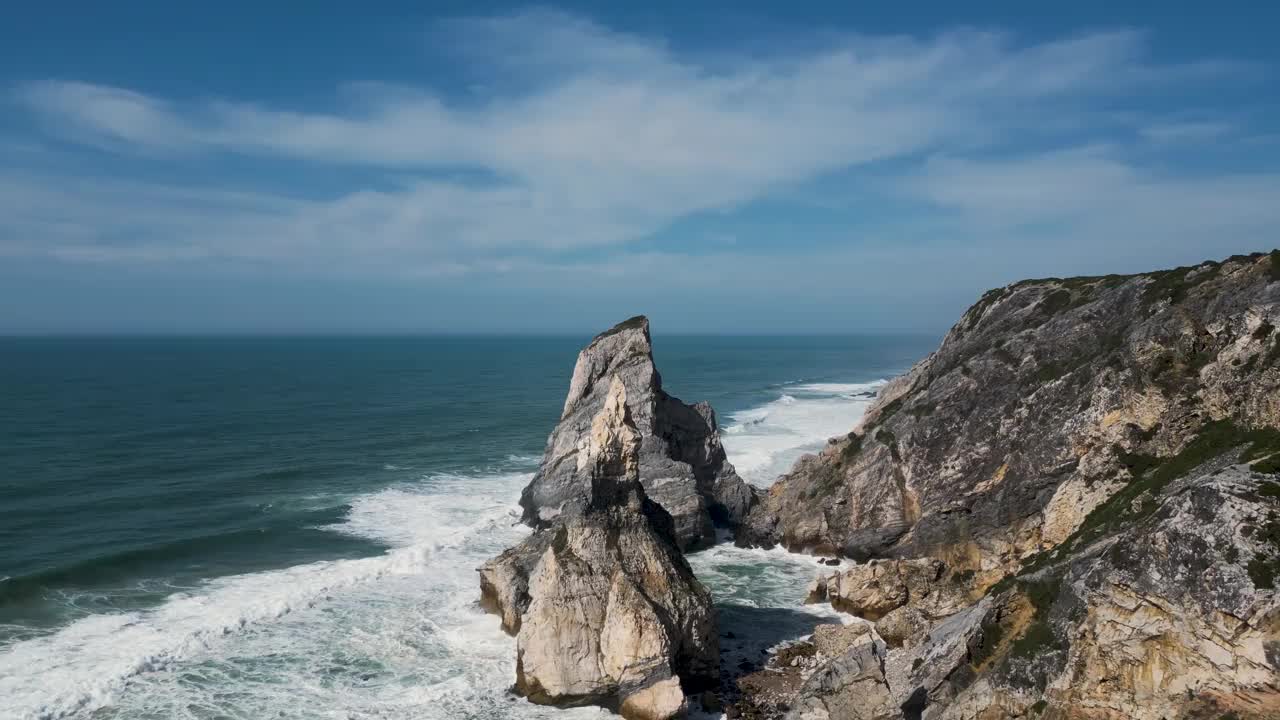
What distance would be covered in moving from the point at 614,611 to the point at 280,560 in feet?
80.3

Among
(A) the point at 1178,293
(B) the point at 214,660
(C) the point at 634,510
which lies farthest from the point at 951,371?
(B) the point at 214,660

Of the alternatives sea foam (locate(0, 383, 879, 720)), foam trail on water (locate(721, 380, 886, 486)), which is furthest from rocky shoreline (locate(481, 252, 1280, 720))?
foam trail on water (locate(721, 380, 886, 486))

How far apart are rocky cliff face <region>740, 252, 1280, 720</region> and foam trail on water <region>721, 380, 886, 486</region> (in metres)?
15.6

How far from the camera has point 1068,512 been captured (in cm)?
2967

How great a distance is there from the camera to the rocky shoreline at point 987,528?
61.9ft

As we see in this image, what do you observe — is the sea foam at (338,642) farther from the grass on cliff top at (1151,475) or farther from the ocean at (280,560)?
the grass on cliff top at (1151,475)

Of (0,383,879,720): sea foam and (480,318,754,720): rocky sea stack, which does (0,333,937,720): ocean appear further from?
(480,318,754,720): rocky sea stack

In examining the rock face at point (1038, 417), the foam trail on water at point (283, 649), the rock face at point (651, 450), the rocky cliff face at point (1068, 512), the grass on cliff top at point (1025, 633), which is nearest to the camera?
the rocky cliff face at point (1068, 512)

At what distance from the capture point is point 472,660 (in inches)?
1155

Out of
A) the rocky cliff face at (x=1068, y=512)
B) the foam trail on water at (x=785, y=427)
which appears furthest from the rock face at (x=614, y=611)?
the foam trail on water at (x=785, y=427)

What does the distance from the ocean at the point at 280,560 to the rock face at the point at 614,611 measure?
121cm

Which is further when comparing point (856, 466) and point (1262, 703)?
point (856, 466)

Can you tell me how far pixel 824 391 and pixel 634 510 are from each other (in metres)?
103

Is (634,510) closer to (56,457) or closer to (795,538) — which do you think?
(795,538)
